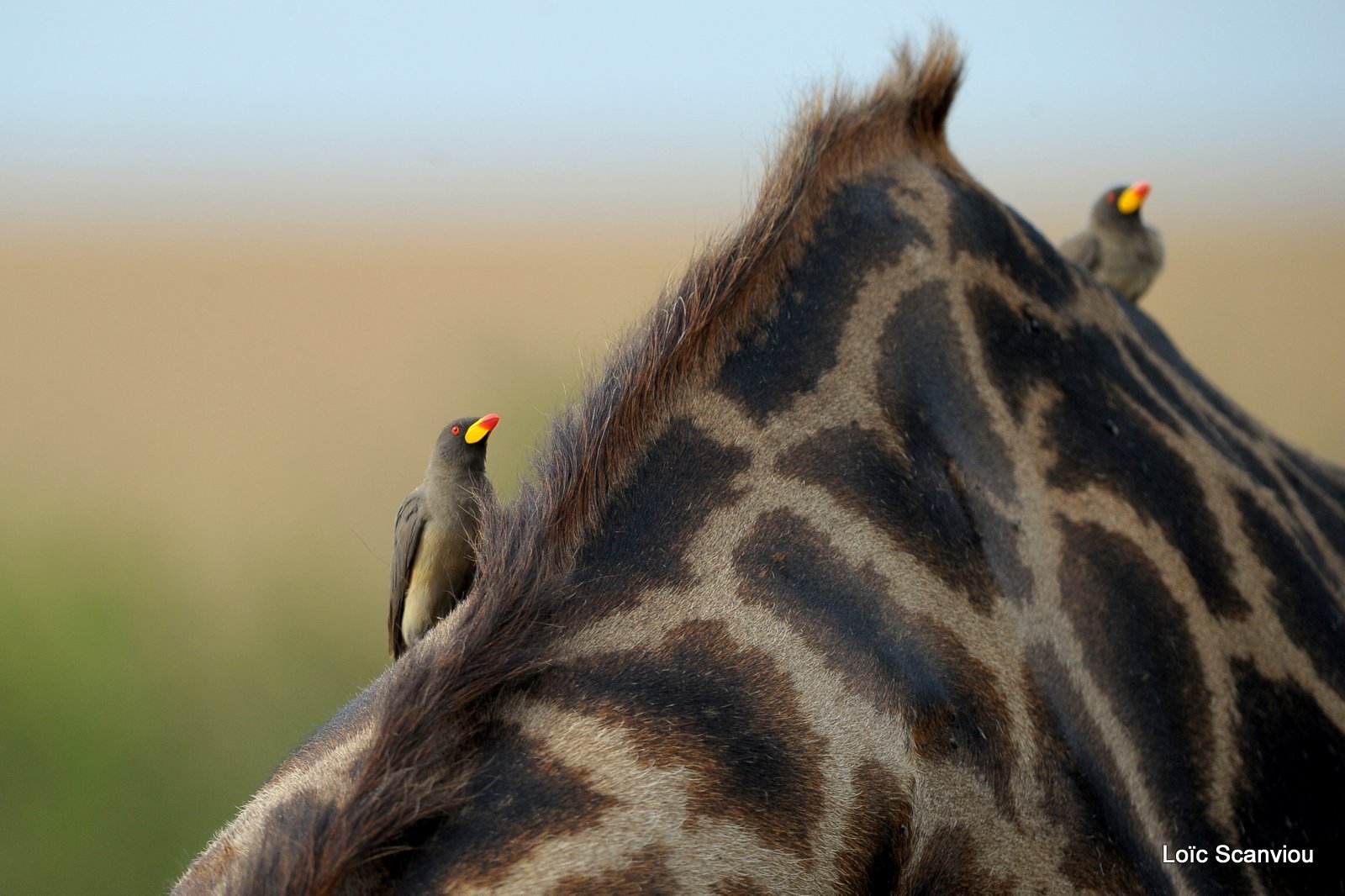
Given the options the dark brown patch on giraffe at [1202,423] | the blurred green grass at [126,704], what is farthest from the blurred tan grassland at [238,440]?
the dark brown patch on giraffe at [1202,423]

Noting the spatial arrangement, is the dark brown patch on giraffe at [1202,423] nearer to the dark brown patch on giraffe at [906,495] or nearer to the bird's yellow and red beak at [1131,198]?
the dark brown patch on giraffe at [906,495]

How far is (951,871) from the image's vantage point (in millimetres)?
1940

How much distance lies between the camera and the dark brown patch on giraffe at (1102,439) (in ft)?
8.25

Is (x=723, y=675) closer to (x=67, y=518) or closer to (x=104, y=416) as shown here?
(x=67, y=518)

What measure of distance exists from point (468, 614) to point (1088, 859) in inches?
45.3

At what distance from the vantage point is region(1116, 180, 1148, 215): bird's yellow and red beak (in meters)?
5.12

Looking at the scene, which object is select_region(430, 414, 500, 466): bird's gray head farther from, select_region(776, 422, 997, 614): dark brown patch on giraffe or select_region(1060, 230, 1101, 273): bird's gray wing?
select_region(1060, 230, 1101, 273): bird's gray wing

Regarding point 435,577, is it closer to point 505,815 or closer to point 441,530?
point 441,530

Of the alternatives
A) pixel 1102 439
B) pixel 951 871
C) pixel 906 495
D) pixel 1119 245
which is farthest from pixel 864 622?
pixel 1119 245

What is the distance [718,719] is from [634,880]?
11.4 inches

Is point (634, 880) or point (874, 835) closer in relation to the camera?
point (634, 880)

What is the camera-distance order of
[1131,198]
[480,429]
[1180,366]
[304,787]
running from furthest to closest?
[1131,198] < [1180,366] < [480,429] < [304,787]

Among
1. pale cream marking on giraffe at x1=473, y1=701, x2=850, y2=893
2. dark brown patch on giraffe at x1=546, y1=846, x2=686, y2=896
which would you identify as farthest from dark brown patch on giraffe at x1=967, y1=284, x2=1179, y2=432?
dark brown patch on giraffe at x1=546, y1=846, x2=686, y2=896

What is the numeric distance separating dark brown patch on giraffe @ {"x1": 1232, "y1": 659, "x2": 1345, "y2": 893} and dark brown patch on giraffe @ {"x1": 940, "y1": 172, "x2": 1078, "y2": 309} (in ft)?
2.98
